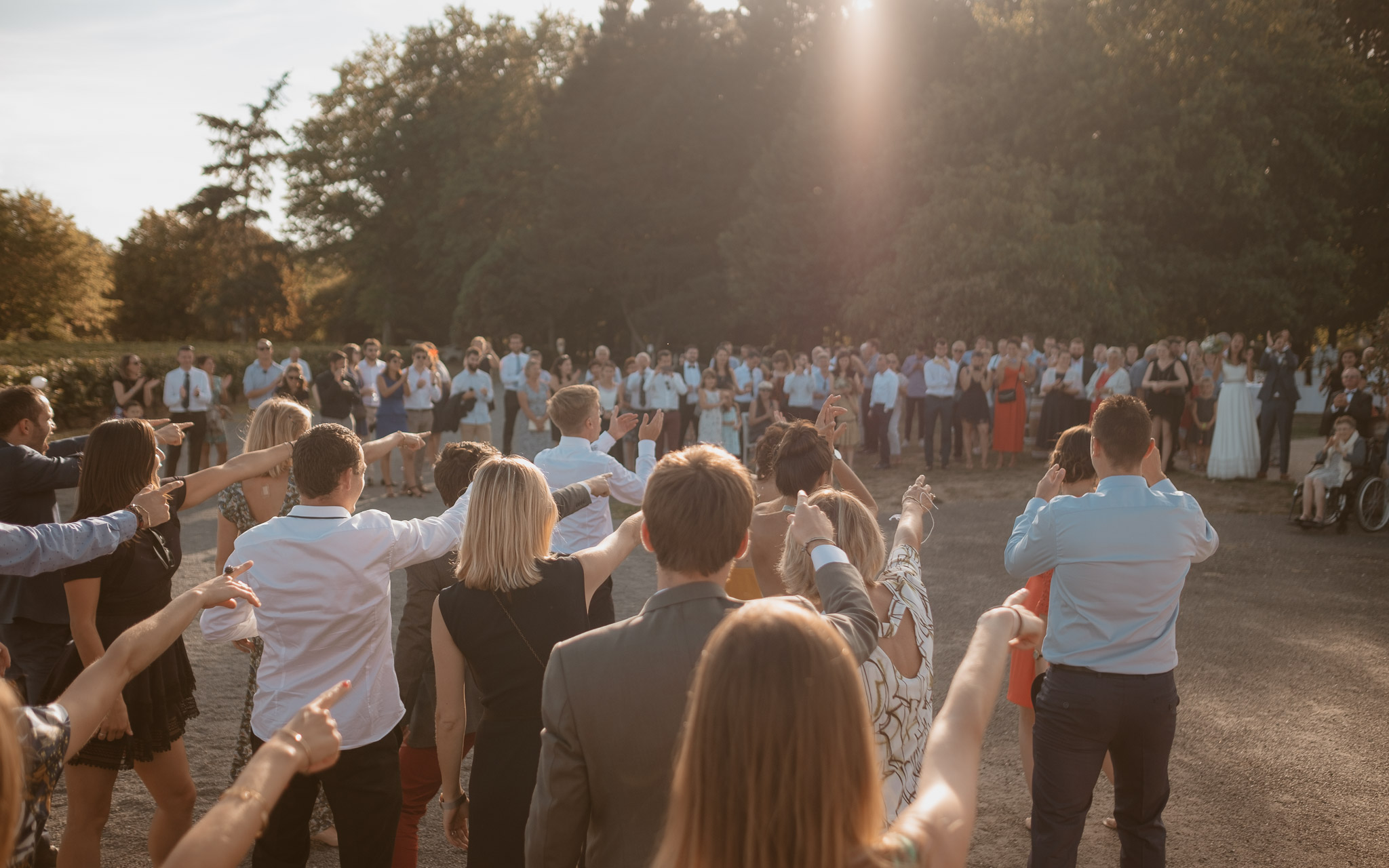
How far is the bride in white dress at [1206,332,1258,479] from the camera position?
13.7 m

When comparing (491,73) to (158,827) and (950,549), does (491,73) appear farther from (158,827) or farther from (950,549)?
(158,827)

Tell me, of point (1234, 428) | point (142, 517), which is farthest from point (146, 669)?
point (1234, 428)

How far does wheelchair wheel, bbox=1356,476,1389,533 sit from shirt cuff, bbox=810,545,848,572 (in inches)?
435

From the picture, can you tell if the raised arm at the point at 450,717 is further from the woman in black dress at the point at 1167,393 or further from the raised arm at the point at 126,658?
the woman in black dress at the point at 1167,393

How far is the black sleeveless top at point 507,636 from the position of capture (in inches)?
113

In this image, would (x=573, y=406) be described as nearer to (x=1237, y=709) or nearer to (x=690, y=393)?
(x=1237, y=709)

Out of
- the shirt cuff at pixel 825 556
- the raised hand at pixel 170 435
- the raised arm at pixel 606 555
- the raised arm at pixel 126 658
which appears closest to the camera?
the raised arm at pixel 126 658

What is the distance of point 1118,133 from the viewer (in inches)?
992

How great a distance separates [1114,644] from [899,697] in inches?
44.1

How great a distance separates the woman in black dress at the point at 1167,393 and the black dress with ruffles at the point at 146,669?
13.6 metres

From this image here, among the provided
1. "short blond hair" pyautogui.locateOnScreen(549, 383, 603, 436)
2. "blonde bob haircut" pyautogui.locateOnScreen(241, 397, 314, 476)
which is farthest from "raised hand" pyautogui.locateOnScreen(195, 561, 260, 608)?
"short blond hair" pyautogui.locateOnScreen(549, 383, 603, 436)

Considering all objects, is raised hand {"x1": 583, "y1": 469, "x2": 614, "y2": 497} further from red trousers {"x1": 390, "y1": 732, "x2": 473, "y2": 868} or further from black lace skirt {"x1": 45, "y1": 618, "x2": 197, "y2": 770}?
black lace skirt {"x1": 45, "y1": 618, "x2": 197, "y2": 770}

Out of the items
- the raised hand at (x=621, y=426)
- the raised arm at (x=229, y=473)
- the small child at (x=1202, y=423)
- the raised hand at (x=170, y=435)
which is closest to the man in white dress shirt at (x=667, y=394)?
the small child at (x=1202, y=423)

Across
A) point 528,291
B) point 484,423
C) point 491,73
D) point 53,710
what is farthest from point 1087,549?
point 491,73
